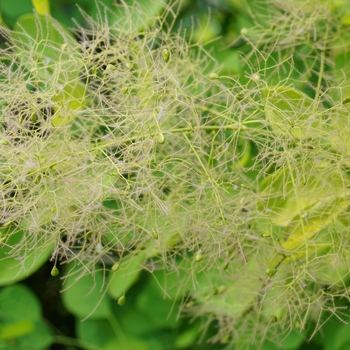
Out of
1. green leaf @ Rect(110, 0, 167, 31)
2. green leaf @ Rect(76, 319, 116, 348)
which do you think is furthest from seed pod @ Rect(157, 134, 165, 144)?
green leaf @ Rect(76, 319, 116, 348)

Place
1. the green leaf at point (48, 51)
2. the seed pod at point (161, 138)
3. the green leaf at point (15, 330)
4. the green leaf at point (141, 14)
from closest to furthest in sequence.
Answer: the seed pod at point (161, 138)
the green leaf at point (48, 51)
the green leaf at point (141, 14)
the green leaf at point (15, 330)

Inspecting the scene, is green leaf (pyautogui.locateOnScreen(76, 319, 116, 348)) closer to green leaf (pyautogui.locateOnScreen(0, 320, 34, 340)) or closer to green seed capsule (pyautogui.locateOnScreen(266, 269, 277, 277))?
green leaf (pyautogui.locateOnScreen(0, 320, 34, 340))

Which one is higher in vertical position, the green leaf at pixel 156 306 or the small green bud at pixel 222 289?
the small green bud at pixel 222 289

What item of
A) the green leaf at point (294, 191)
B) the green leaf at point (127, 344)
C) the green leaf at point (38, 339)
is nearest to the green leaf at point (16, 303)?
the green leaf at point (38, 339)

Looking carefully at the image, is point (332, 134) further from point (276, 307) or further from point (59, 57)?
point (59, 57)

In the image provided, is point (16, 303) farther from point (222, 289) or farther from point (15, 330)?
point (222, 289)

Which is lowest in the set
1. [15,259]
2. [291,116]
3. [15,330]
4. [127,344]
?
[127,344]

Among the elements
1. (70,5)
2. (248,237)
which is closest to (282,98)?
(248,237)

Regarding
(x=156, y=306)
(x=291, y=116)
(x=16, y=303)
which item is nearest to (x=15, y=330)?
(x=16, y=303)

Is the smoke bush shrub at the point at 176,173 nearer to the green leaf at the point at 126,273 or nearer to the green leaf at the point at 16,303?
the green leaf at the point at 126,273
